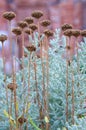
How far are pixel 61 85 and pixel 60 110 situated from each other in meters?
0.05

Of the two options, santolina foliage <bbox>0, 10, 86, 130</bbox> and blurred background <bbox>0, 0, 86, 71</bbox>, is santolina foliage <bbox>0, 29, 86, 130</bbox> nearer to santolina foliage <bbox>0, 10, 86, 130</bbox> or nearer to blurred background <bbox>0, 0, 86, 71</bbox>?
santolina foliage <bbox>0, 10, 86, 130</bbox>

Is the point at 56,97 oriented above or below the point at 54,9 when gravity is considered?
below

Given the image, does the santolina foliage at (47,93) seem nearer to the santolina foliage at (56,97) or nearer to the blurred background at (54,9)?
the santolina foliage at (56,97)

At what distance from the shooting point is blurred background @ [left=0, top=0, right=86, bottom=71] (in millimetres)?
3039

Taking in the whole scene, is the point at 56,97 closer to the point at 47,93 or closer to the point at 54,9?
the point at 47,93

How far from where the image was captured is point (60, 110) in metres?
0.88

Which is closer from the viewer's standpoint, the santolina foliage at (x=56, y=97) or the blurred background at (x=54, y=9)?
the santolina foliage at (x=56, y=97)

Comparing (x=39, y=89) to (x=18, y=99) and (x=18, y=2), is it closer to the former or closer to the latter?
(x=18, y=99)

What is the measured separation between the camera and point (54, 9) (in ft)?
9.95

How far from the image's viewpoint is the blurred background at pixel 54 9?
3039mm

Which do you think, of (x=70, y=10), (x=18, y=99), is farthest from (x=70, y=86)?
(x=70, y=10)

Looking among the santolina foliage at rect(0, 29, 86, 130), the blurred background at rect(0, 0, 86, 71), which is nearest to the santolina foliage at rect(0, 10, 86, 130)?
the santolina foliage at rect(0, 29, 86, 130)

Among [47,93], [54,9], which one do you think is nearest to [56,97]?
[47,93]

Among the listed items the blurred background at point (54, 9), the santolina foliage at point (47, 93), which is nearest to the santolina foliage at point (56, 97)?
the santolina foliage at point (47, 93)
